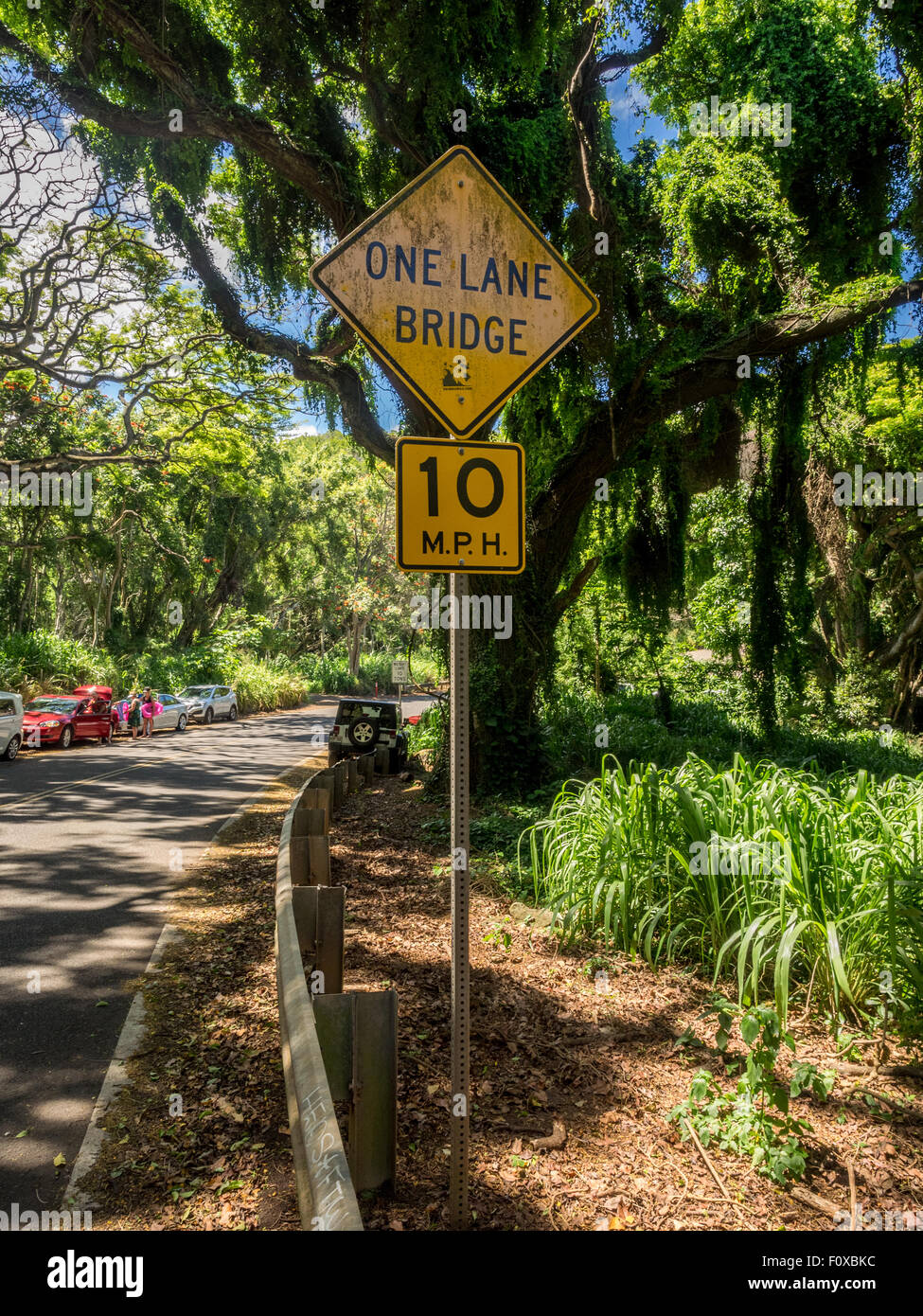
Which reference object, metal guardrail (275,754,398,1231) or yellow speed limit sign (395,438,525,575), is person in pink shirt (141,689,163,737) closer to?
metal guardrail (275,754,398,1231)

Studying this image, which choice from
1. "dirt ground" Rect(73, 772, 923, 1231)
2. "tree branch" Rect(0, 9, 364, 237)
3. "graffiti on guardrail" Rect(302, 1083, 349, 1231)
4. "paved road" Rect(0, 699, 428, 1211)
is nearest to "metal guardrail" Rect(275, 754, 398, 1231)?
"graffiti on guardrail" Rect(302, 1083, 349, 1231)

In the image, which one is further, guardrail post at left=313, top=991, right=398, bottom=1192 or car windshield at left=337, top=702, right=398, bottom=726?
car windshield at left=337, top=702, right=398, bottom=726

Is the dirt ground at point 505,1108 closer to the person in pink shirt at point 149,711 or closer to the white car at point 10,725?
the white car at point 10,725

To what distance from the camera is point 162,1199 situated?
10.1 feet

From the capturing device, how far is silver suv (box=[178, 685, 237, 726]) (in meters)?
30.0

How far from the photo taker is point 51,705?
66.5ft

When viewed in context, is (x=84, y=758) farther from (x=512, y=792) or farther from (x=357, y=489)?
(x=357, y=489)

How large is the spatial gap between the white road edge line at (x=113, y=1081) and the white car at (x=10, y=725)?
41.1 feet

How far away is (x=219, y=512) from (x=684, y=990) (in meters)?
36.2

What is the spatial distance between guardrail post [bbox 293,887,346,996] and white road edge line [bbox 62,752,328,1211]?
1.03 meters

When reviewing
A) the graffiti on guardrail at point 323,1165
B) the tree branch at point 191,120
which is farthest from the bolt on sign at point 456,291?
the tree branch at point 191,120

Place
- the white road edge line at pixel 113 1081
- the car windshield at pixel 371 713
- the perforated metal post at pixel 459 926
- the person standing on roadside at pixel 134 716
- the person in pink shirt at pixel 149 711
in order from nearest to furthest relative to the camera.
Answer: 1. the perforated metal post at pixel 459 926
2. the white road edge line at pixel 113 1081
3. the car windshield at pixel 371 713
4. the person standing on roadside at pixel 134 716
5. the person in pink shirt at pixel 149 711

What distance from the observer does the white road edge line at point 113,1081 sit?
122 inches

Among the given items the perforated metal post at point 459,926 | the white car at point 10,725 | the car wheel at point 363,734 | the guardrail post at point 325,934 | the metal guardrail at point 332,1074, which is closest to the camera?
the metal guardrail at point 332,1074
